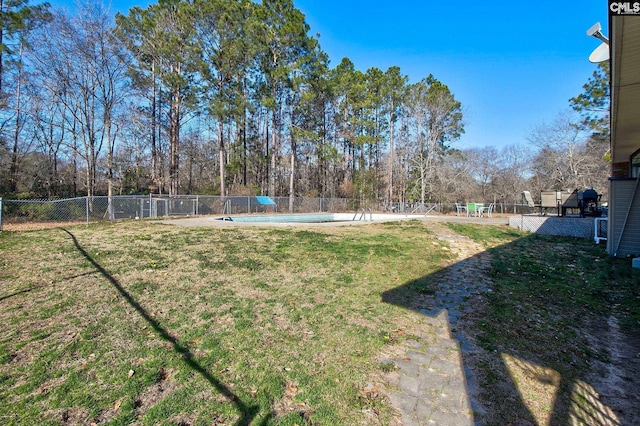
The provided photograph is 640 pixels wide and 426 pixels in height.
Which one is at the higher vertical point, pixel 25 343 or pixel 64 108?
pixel 64 108

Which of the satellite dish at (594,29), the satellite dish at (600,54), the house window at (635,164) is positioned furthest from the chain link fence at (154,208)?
the house window at (635,164)

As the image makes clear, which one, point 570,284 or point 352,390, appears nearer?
point 352,390

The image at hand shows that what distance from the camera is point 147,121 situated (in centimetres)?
1919

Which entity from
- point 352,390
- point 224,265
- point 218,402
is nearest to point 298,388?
point 352,390

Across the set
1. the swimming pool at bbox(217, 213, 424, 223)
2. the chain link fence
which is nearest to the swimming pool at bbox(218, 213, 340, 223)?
the swimming pool at bbox(217, 213, 424, 223)

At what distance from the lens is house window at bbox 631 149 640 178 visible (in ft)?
22.2

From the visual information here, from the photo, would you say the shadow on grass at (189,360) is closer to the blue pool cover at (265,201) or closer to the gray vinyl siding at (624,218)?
the gray vinyl siding at (624,218)

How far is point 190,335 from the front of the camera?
275 cm

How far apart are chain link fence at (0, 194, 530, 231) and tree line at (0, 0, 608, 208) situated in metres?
2.00

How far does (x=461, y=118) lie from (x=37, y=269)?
102ft

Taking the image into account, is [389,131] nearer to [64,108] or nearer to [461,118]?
[461,118]

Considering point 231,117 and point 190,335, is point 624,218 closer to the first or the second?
point 190,335

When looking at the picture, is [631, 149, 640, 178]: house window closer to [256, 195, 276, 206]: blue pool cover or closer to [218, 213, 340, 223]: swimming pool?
[218, 213, 340, 223]: swimming pool

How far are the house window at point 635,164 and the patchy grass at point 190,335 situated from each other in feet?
18.3
